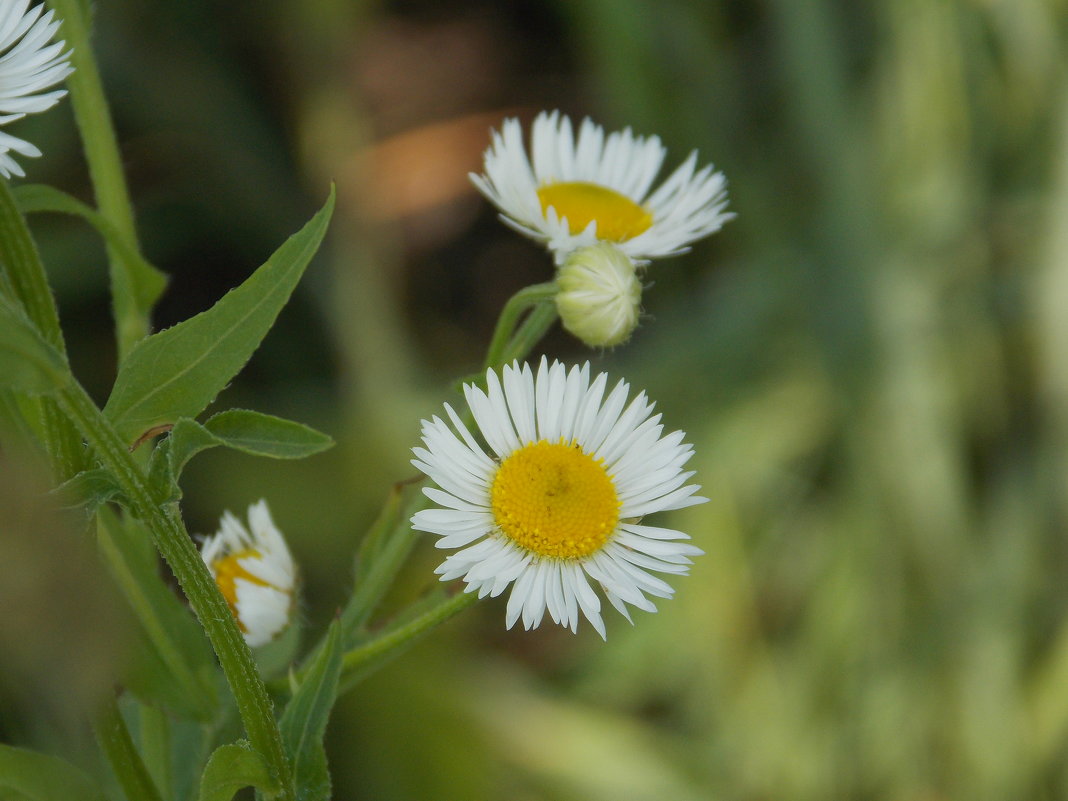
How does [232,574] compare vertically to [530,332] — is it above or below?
below

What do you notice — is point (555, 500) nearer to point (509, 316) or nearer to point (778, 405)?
point (509, 316)

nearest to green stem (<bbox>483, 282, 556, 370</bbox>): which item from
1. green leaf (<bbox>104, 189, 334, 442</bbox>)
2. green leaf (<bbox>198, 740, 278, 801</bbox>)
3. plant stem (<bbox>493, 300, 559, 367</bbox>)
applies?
plant stem (<bbox>493, 300, 559, 367</bbox>)

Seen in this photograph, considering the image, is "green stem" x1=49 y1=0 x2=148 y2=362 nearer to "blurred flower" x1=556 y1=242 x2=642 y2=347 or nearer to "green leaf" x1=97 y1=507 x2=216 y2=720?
"green leaf" x1=97 y1=507 x2=216 y2=720

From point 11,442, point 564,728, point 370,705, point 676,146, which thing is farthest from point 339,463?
point 11,442

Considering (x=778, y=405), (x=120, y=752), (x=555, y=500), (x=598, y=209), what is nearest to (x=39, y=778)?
(x=120, y=752)

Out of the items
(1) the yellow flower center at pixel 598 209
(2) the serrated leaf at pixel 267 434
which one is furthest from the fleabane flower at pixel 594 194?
(2) the serrated leaf at pixel 267 434

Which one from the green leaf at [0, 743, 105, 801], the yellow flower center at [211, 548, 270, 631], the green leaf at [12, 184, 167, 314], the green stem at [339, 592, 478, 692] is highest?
the green leaf at [12, 184, 167, 314]

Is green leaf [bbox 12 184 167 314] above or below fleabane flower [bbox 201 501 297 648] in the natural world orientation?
above
